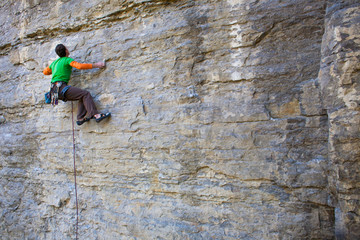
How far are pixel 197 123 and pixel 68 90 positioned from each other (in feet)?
6.19

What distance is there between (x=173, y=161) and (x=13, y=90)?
130 inches

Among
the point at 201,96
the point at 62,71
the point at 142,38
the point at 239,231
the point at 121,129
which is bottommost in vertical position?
the point at 239,231

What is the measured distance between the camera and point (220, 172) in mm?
3008

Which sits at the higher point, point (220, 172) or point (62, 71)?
point (62, 71)

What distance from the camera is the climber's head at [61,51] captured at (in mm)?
3640

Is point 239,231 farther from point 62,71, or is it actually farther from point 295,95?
point 62,71

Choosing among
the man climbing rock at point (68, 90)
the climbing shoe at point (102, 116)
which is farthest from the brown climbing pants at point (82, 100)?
the climbing shoe at point (102, 116)

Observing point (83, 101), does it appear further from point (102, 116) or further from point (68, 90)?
point (102, 116)

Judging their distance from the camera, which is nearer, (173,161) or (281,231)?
(281,231)

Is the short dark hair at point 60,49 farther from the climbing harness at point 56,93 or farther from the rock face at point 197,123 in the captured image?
the climbing harness at point 56,93

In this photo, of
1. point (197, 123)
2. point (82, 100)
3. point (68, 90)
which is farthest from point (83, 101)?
point (197, 123)

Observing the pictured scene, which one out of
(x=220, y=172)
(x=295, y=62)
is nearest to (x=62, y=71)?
(x=220, y=172)

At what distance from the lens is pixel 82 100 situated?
371cm

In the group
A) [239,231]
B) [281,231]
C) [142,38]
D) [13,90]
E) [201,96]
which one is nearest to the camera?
[281,231]
